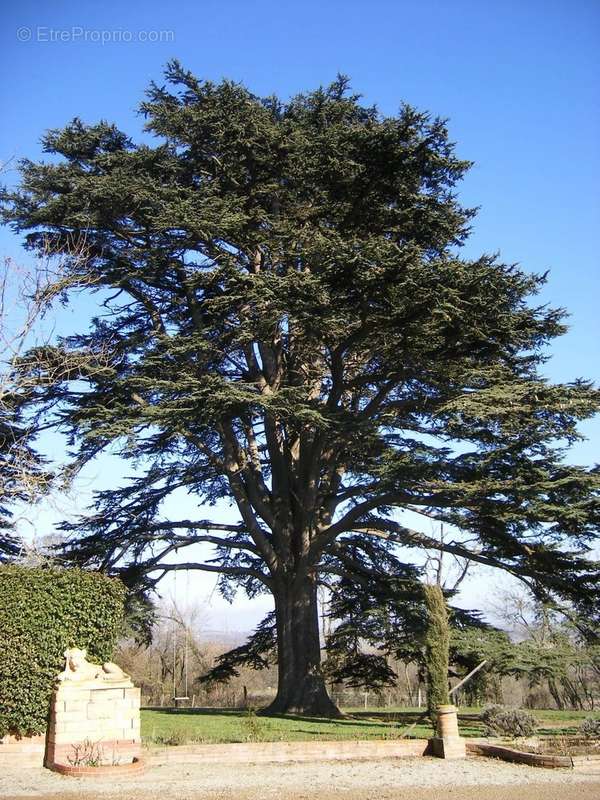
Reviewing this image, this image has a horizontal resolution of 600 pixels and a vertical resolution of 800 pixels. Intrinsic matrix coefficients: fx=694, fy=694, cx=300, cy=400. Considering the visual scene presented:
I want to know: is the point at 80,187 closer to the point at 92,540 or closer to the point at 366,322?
the point at 366,322

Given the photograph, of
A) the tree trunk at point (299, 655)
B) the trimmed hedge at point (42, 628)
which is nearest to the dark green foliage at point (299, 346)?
the tree trunk at point (299, 655)

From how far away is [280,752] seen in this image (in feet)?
33.2

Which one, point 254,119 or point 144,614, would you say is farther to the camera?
point 144,614

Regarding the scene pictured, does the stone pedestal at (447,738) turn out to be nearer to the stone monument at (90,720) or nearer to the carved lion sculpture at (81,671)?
the stone monument at (90,720)

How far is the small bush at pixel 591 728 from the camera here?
11.5 meters

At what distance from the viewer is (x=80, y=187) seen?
14078mm

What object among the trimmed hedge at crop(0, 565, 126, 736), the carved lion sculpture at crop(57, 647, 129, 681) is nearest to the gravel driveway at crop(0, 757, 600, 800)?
the trimmed hedge at crop(0, 565, 126, 736)

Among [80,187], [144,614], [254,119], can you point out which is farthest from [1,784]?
[254,119]

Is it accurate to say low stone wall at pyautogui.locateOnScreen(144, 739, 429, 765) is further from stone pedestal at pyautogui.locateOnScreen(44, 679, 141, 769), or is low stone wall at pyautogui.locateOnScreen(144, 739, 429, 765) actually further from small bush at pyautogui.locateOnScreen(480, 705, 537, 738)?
small bush at pyautogui.locateOnScreen(480, 705, 537, 738)

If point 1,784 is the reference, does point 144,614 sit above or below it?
above

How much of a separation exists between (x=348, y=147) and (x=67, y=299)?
678 centimetres

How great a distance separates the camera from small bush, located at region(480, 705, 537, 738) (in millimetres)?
12062

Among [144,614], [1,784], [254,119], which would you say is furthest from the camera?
[144,614]

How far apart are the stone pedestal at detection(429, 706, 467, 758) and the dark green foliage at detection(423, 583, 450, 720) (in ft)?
0.60
